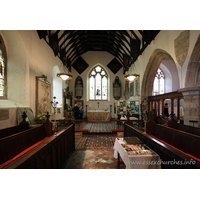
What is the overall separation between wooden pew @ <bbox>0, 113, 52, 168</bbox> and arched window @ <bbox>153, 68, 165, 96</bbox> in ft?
36.9

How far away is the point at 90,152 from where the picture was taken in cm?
343

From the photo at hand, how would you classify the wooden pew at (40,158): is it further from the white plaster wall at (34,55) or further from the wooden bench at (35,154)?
the white plaster wall at (34,55)

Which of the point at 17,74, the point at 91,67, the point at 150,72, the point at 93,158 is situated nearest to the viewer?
the point at 93,158

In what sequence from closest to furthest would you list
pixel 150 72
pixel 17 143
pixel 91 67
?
pixel 17 143 < pixel 150 72 < pixel 91 67

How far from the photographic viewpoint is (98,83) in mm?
11633

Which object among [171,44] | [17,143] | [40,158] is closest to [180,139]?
[40,158]

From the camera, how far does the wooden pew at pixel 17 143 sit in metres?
1.80

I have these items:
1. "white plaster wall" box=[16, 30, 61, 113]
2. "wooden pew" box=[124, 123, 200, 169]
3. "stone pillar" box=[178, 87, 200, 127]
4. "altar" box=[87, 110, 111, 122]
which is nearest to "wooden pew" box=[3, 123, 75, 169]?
"wooden pew" box=[124, 123, 200, 169]

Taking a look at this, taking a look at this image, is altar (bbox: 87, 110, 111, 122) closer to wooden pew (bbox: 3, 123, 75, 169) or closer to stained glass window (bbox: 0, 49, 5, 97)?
stained glass window (bbox: 0, 49, 5, 97)

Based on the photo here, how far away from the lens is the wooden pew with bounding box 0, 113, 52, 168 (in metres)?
1.80

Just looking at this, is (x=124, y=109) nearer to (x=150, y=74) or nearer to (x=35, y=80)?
(x=150, y=74)

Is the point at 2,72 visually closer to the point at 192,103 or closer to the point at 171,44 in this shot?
the point at 171,44

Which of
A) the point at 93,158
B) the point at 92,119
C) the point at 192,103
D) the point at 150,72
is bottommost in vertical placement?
the point at 93,158

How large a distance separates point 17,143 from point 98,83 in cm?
991
